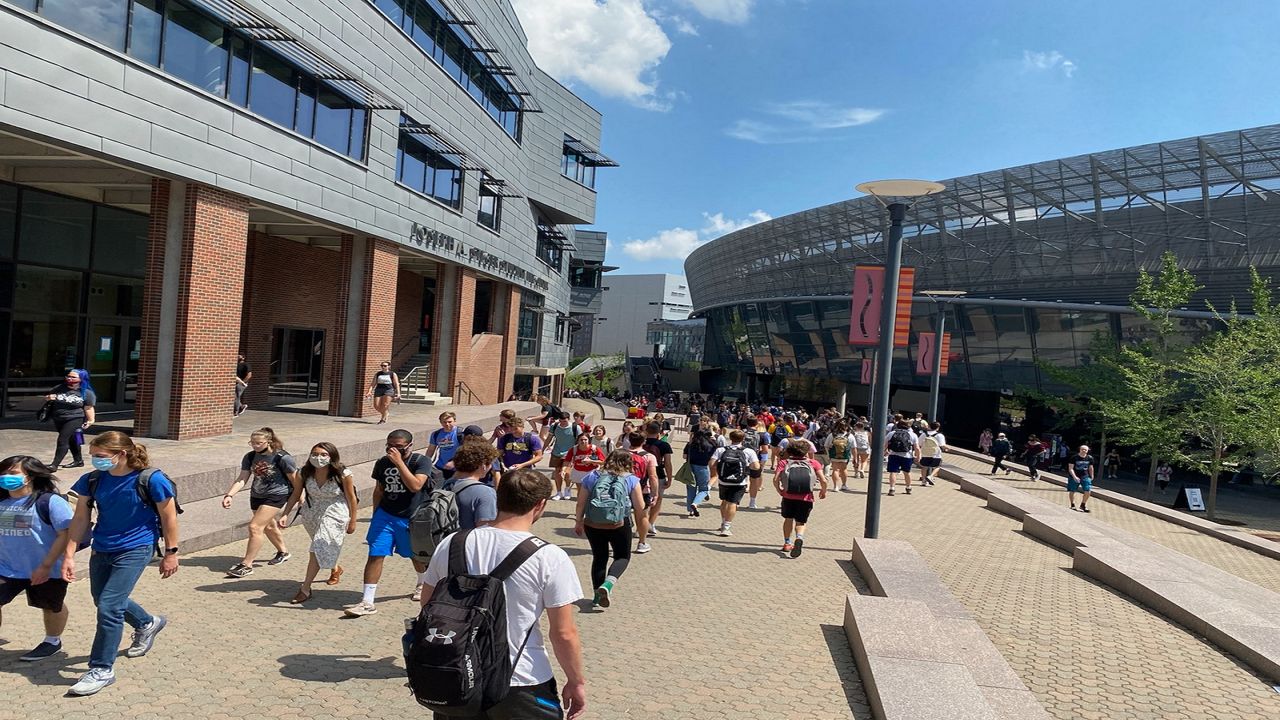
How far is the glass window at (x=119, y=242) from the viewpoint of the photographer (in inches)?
673

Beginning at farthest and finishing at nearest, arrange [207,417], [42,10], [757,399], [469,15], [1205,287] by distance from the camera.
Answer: [757,399] < [1205,287] < [469,15] < [207,417] < [42,10]

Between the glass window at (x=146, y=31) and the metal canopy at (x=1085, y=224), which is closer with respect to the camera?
the glass window at (x=146, y=31)

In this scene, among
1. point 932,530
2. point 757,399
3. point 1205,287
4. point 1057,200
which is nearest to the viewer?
point 932,530

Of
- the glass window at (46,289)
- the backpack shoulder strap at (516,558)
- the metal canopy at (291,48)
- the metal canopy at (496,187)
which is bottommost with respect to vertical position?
the backpack shoulder strap at (516,558)

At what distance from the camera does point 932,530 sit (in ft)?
42.7

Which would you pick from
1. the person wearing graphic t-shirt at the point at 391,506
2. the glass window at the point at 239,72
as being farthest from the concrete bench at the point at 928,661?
the glass window at the point at 239,72

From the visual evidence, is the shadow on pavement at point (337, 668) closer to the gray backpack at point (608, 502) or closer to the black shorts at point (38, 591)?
the black shorts at point (38, 591)

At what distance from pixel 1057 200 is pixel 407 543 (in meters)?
40.6

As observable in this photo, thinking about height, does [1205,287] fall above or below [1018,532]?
above

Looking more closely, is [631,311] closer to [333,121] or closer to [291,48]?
[333,121]

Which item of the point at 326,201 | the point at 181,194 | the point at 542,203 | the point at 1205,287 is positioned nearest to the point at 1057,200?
the point at 1205,287

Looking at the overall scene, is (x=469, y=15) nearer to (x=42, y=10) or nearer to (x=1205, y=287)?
(x=42, y=10)

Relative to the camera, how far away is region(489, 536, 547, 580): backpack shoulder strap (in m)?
2.92

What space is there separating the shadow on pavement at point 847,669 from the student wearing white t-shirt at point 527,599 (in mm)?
2977
